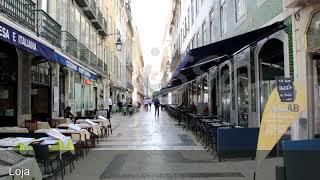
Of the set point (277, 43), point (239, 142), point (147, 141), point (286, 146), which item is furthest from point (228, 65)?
point (286, 146)

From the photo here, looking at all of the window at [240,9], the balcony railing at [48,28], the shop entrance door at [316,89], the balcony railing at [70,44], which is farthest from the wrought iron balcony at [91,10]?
the shop entrance door at [316,89]

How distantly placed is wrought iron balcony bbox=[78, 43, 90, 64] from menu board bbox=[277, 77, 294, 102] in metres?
19.7

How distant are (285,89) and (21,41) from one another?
249 inches

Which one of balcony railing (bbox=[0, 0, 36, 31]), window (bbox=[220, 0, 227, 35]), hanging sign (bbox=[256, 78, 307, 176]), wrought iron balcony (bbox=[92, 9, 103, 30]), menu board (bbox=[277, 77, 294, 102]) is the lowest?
hanging sign (bbox=[256, 78, 307, 176])

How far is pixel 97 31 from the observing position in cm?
3609

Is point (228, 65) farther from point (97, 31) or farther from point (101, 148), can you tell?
point (97, 31)

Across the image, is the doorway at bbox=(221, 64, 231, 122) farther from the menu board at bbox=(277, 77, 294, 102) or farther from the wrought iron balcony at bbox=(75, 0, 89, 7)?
the menu board at bbox=(277, 77, 294, 102)

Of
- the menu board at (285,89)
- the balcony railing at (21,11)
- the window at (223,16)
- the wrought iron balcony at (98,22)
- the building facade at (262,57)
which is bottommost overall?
the menu board at (285,89)

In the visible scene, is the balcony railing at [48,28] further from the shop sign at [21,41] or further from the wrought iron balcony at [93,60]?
the wrought iron balcony at [93,60]

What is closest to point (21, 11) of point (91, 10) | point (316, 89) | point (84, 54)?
point (316, 89)

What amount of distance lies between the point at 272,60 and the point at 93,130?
6.12m

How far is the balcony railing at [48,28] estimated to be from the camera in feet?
57.4

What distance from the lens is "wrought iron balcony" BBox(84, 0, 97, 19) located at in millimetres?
29452

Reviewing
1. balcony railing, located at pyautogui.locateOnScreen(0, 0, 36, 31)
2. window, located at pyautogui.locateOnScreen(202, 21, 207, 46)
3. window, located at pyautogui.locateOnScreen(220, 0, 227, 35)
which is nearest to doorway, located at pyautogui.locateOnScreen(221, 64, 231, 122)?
window, located at pyautogui.locateOnScreen(220, 0, 227, 35)
